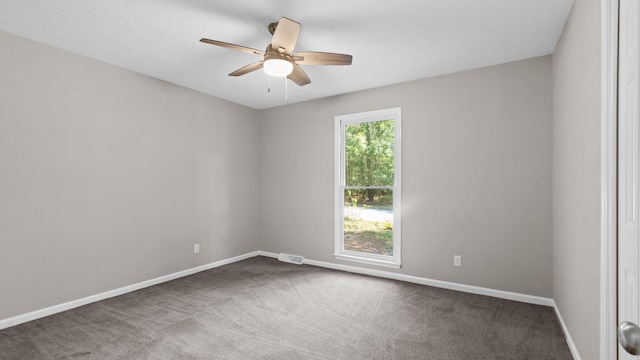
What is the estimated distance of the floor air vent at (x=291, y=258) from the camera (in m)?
4.84

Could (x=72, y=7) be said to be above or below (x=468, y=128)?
above

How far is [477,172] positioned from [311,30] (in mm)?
2381

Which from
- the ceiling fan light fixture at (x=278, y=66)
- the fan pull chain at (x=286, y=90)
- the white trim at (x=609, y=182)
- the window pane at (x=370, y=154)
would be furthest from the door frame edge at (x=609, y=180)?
the fan pull chain at (x=286, y=90)

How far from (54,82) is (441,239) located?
175 inches

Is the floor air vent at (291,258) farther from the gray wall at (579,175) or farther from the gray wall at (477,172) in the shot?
the gray wall at (579,175)

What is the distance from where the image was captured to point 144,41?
2.88 metres

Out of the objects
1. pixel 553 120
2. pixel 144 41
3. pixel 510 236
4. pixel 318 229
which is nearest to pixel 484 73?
pixel 553 120

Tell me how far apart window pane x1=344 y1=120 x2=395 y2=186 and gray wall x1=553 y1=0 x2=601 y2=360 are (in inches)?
71.2

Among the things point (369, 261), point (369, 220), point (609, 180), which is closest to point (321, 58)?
point (609, 180)

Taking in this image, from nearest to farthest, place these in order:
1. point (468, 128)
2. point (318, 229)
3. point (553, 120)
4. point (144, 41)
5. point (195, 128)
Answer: point (144, 41)
point (553, 120)
point (468, 128)
point (195, 128)
point (318, 229)

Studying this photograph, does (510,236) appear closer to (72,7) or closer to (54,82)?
(72,7)

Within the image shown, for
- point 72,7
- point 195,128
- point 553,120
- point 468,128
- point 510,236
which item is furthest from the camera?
point 195,128

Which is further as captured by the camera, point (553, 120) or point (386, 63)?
point (386, 63)

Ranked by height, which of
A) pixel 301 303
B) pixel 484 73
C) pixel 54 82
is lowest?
pixel 301 303
